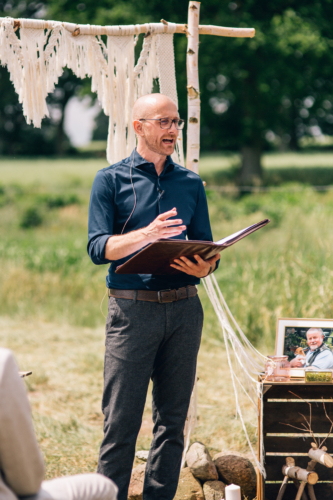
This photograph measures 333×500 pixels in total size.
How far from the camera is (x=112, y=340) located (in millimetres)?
2545

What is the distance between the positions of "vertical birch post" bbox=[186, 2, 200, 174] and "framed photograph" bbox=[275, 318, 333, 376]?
104cm

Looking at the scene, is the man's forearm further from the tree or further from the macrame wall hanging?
the tree

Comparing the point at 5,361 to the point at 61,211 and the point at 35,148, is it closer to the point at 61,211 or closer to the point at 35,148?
the point at 61,211

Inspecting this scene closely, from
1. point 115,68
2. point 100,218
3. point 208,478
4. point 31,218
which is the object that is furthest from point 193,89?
point 31,218

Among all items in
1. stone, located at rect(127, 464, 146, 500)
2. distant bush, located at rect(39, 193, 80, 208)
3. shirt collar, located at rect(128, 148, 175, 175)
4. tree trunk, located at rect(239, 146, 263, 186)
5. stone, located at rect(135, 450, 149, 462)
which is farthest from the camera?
tree trunk, located at rect(239, 146, 263, 186)

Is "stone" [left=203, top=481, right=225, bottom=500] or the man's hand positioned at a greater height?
the man's hand

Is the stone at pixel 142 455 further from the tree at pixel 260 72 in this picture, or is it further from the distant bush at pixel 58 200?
the distant bush at pixel 58 200

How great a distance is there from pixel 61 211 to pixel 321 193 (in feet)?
26.6

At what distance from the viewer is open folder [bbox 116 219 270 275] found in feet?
7.21

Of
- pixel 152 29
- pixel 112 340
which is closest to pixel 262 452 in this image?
pixel 112 340

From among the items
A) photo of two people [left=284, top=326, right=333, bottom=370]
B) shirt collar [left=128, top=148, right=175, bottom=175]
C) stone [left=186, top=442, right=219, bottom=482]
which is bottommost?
stone [left=186, top=442, right=219, bottom=482]

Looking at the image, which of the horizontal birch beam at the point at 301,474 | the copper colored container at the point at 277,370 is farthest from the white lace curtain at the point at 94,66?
the horizontal birch beam at the point at 301,474

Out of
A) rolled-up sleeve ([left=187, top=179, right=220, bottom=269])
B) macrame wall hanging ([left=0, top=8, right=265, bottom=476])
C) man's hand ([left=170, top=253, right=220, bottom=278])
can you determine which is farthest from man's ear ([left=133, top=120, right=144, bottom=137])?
macrame wall hanging ([left=0, top=8, right=265, bottom=476])

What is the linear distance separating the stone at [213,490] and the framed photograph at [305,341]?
0.79m
